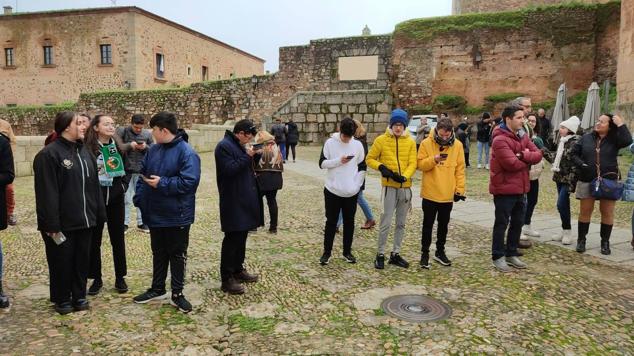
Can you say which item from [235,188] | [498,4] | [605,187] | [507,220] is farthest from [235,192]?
[498,4]

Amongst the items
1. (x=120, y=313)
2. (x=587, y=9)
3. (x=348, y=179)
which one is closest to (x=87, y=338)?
(x=120, y=313)

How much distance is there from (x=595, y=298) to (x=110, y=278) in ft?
15.3

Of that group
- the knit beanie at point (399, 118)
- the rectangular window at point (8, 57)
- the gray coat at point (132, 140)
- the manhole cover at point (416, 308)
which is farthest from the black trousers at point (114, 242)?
the rectangular window at point (8, 57)

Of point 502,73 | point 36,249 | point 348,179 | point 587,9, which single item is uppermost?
point 587,9

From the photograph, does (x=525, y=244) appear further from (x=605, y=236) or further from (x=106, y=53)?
(x=106, y=53)

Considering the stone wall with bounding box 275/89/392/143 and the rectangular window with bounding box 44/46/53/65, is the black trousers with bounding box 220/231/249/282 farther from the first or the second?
the rectangular window with bounding box 44/46/53/65

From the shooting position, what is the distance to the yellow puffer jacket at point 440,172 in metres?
4.93

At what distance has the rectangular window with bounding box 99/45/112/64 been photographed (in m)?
32.8

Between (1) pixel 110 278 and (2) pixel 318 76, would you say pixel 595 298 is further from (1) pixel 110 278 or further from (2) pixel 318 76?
(2) pixel 318 76

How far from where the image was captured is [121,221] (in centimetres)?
453

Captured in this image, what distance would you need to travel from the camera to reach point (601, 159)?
544 cm

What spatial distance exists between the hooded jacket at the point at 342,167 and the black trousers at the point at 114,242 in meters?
2.13

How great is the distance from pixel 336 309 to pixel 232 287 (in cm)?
100

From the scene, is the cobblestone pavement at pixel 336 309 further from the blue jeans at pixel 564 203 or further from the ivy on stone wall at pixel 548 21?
the ivy on stone wall at pixel 548 21
